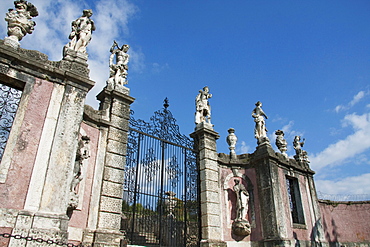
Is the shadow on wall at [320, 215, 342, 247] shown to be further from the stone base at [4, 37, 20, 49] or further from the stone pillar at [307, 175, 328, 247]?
the stone base at [4, 37, 20, 49]

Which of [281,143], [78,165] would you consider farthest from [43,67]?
[281,143]

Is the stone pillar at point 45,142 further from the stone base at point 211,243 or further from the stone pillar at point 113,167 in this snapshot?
the stone base at point 211,243

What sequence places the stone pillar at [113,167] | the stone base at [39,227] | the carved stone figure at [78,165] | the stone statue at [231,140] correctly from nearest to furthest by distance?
the stone base at [39,227] → the carved stone figure at [78,165] → the stone pillar at [113,167] → the stone statue at [231,140]

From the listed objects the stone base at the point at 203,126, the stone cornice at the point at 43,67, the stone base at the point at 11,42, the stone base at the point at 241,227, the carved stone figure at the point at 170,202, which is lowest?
the stone base at the point at 241,227

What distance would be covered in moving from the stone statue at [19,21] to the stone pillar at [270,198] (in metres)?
8.85

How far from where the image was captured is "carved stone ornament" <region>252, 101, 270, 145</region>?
480 inches

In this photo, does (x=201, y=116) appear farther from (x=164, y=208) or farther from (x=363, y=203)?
(x=363, y=203)

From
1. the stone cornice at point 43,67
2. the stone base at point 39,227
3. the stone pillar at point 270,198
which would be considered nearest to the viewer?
the stone base at point 39,227

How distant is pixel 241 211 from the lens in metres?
10.6

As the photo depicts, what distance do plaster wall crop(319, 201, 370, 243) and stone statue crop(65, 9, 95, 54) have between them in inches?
496

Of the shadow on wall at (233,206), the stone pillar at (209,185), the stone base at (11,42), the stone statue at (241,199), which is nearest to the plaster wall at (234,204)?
the shadow on wall at (233,206)

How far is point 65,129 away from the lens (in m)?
6.45

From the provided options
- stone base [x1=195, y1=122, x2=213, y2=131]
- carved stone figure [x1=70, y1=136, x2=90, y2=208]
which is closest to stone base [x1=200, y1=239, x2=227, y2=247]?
stone base [x1=195, y1=122, x2=213, y2=131]

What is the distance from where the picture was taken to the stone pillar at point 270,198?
402 inches
